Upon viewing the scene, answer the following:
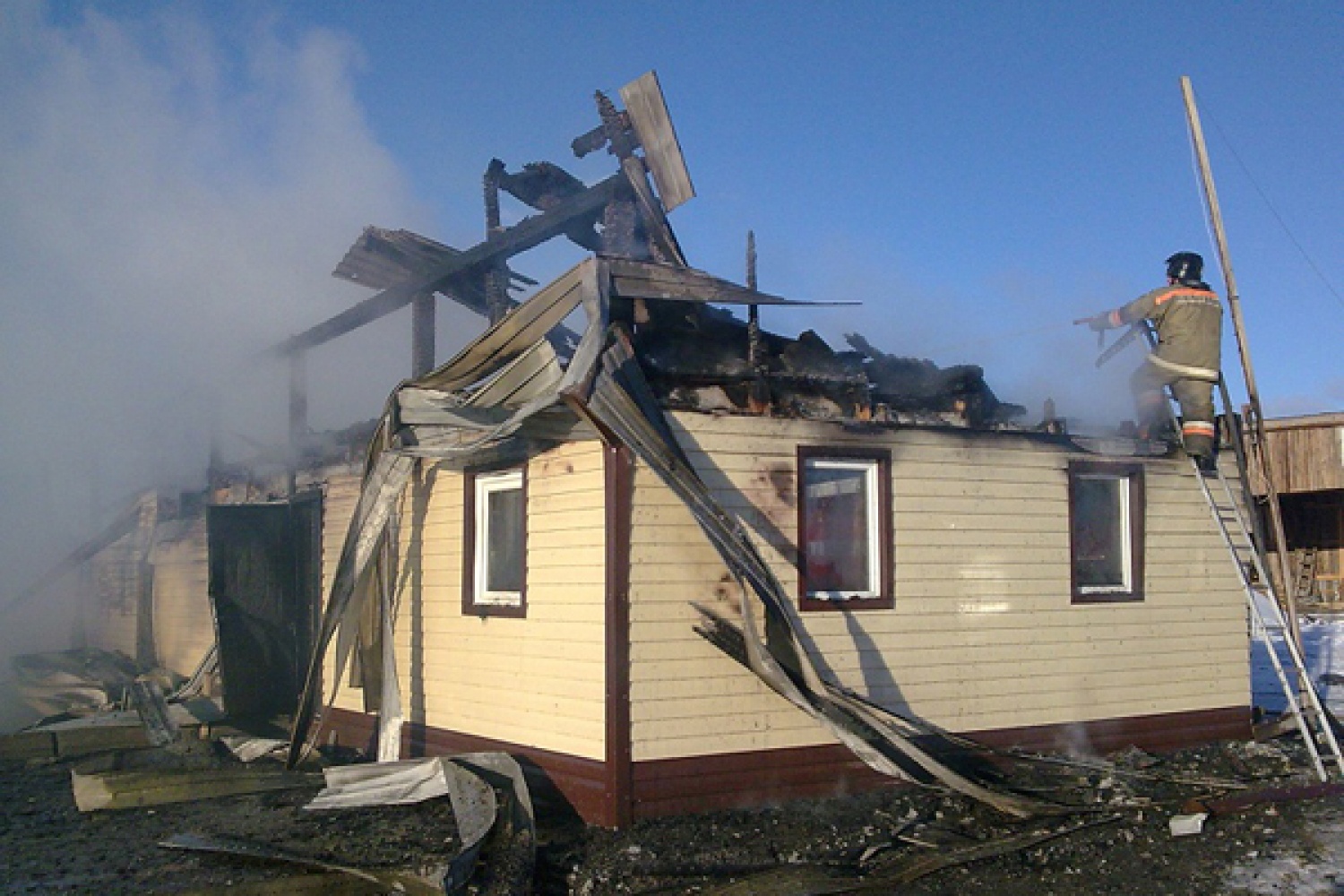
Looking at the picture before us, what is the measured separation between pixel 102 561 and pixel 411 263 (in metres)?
12.0

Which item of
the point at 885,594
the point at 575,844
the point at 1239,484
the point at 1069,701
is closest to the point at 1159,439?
the point at 1239,484

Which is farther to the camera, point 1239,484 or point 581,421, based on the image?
point 1239,484

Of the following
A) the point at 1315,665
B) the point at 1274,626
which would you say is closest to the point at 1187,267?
the point at 1274,626

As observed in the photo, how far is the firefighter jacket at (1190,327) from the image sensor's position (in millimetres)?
9555

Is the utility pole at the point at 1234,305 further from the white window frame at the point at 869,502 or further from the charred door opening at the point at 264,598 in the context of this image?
the charred door opening at the point at 264,598

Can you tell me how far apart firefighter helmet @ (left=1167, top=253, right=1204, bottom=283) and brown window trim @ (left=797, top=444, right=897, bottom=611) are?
340 centimetres

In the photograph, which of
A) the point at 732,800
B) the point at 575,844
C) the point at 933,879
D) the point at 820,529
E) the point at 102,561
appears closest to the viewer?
the point at 933,879

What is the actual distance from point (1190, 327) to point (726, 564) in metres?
5.16

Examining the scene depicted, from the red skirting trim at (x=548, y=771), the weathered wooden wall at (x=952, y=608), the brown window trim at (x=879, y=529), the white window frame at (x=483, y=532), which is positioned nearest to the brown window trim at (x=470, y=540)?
the white window frame at (x=483, y=532)

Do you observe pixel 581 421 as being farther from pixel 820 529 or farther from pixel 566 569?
pixel 820 529

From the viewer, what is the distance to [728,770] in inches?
312

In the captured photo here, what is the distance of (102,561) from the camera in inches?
769

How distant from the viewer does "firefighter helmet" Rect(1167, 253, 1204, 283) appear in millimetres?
9727

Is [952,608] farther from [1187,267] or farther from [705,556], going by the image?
[1187,267]
